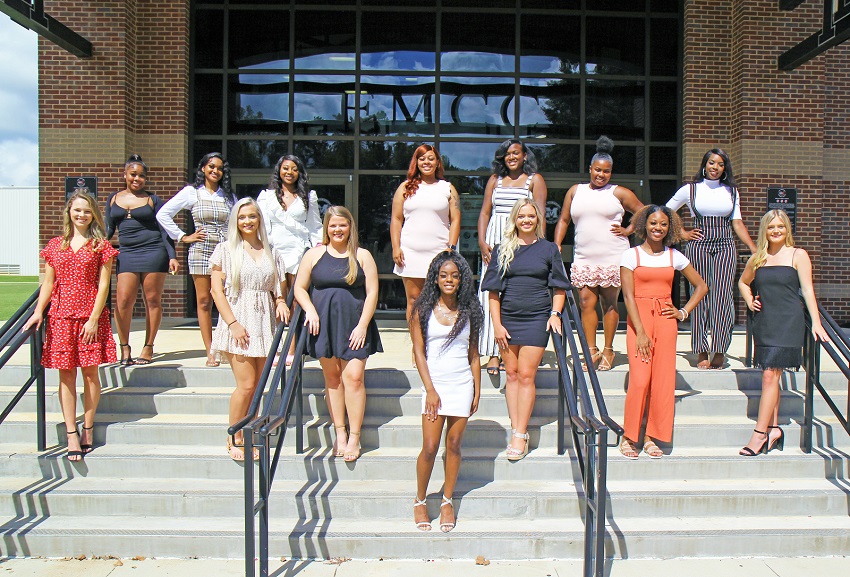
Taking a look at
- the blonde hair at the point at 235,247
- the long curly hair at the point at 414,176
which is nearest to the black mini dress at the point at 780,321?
the long curly hair at the point at 414,176

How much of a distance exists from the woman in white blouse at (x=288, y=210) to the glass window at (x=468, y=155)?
5.11m

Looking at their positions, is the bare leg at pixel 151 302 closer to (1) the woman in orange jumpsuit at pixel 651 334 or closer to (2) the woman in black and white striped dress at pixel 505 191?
(2) the woman in black and white striped dress at pixel 505 191

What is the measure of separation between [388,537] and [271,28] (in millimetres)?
8510

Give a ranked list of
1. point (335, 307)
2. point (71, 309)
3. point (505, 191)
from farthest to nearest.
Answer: point (505, 191)
point (71, 309)
point (335, 307)

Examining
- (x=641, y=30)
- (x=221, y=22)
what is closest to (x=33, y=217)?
(x=221, y=22)

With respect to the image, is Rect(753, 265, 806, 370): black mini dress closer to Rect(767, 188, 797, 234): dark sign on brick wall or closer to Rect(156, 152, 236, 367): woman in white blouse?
Rect(156, 152, 236, 367): woman in white blouse

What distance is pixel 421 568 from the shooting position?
164 inches

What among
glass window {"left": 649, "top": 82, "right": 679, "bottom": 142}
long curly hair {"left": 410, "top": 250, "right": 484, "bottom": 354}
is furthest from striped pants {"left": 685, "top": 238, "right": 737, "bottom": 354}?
glass window {"left": 649, "top": 82, "right": 679, "bottom": 142}

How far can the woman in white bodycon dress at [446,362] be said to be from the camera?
4262mm

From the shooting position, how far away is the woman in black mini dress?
4.86 meters

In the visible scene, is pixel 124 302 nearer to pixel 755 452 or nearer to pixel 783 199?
pixel 755 452

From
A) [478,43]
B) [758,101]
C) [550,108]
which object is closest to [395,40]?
[478,43]

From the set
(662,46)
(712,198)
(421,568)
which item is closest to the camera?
(421,568)

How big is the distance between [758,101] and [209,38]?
309 inches
